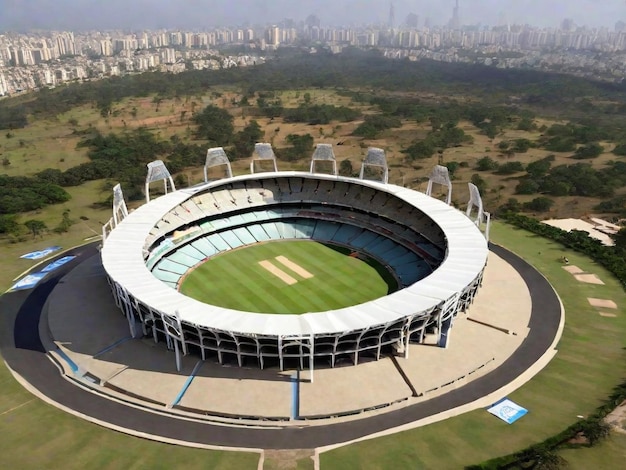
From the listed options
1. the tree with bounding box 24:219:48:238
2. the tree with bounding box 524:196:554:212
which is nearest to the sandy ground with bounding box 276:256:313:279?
the tree with bounding box 24:219:48:238

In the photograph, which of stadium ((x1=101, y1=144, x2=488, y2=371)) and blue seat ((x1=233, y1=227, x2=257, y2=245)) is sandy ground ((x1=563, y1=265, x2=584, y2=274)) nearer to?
stadium ((x1=101, y1=144, x2=488, y2=371))

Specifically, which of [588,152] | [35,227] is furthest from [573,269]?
[35,227]

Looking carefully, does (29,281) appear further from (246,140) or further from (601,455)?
(246,140)

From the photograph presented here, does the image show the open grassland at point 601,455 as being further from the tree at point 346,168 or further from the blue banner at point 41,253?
the tree at point 346,168

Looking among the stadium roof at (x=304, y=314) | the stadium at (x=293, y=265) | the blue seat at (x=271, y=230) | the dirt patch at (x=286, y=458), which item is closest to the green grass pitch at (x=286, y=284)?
the stadium at (x=293, y=265)

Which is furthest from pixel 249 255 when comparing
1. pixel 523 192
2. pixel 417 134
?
pixel 417 134

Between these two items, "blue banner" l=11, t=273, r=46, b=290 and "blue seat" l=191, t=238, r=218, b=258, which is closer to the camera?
"blue banner" l=11, t=273, r=46, b=290
